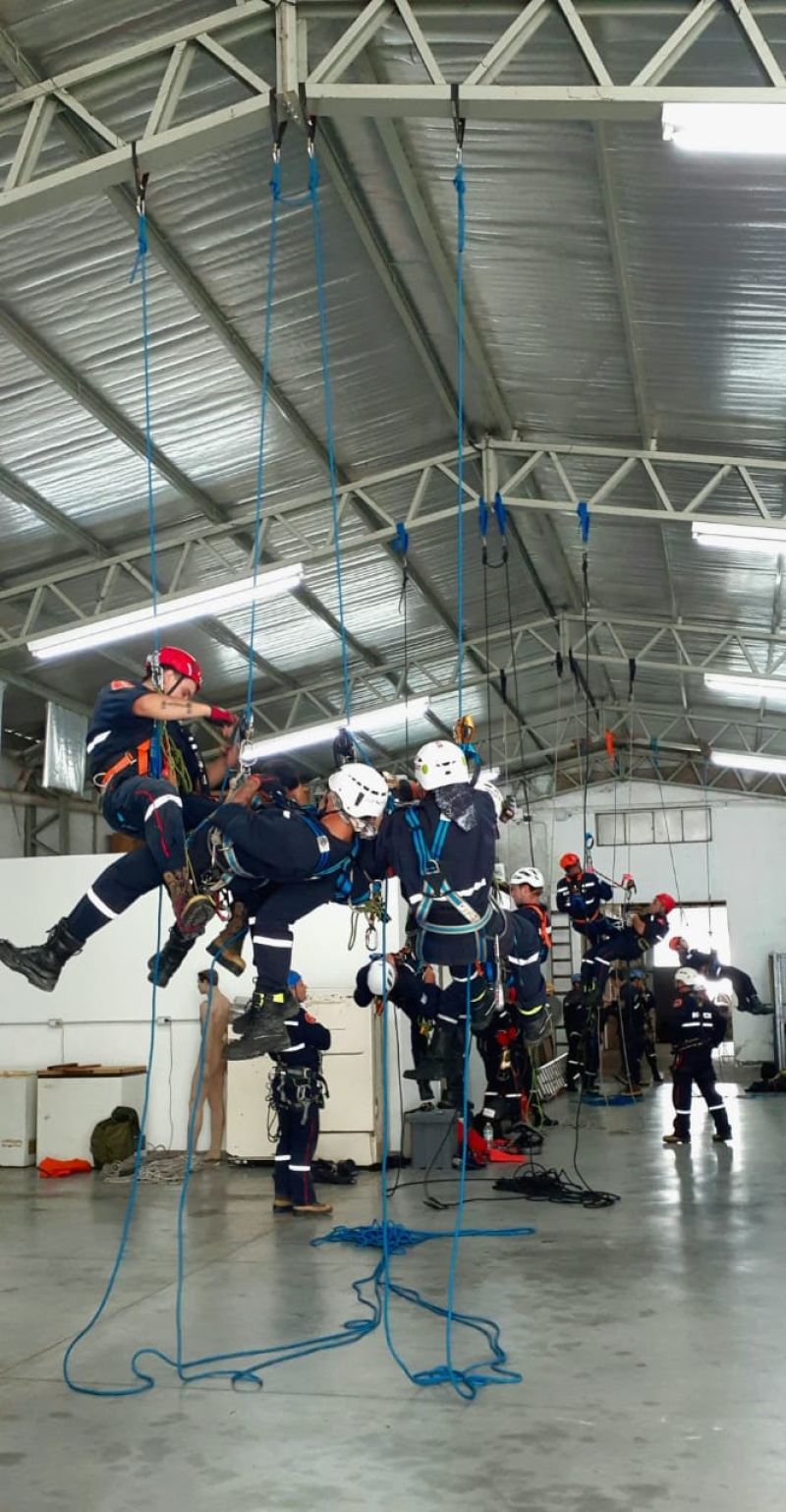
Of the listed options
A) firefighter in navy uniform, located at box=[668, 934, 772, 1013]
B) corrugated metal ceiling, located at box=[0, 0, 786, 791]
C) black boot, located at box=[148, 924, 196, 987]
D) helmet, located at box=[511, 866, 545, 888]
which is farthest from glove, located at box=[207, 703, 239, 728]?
firefighter in navy uniform, located at box=[668, 934, 772, 1013]

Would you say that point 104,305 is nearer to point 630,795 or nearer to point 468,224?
point 468,224

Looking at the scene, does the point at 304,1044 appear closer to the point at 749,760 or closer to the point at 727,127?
the point at 727,127

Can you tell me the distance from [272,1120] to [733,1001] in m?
14.6

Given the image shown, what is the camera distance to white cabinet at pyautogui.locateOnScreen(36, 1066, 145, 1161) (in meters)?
12.7

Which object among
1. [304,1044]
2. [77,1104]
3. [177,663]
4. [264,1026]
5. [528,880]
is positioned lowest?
[77,1104]

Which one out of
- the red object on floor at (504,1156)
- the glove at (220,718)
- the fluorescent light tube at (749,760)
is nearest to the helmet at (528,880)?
the red object on floor at (504,1156)

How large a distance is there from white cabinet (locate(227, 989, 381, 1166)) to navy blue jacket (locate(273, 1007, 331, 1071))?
1.97 m

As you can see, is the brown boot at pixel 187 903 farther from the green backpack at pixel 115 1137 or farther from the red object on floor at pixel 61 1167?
the red object on floor at pixel 61 1167

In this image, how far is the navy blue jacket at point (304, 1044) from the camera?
9.81 meters

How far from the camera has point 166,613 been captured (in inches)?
516

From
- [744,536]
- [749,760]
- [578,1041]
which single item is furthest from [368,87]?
[749,760]

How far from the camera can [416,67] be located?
7926 millimetres

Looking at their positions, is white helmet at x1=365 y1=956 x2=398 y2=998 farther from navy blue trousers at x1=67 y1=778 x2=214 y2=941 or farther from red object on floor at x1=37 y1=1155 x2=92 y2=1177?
navy blue trousers at x1=67 y1=778 x2=214 y2=941

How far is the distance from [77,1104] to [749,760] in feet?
44.6
